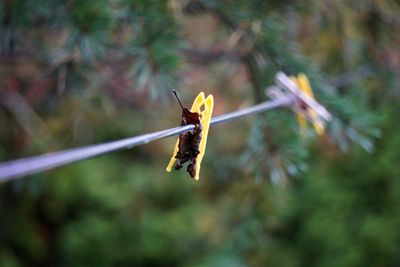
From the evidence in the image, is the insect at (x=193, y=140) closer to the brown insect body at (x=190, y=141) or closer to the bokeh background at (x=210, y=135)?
the brown insect body at (x=190, y=141)

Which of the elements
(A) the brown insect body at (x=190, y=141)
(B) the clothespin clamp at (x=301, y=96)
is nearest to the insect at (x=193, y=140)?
(A) the brown insect body at (x=190, y=141)

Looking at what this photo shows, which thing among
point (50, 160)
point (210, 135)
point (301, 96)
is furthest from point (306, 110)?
point (210, 135)

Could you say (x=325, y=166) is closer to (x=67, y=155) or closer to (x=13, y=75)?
(x=13, y=75)

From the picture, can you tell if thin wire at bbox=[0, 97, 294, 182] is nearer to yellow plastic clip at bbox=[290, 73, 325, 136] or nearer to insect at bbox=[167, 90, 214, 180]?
insect at bbox=[167, 90, 214, 180]

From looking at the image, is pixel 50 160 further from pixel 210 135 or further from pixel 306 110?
pixel 210 135

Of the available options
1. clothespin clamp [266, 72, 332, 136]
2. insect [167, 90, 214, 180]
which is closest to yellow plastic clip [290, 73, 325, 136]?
clothespin clamp [266, 72, 332, 136]

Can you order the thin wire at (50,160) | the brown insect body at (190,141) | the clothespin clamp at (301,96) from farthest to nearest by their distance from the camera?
the clothespin clamp at (301,96), the brown insect body at (190,141), the thin wire at (50,160)
